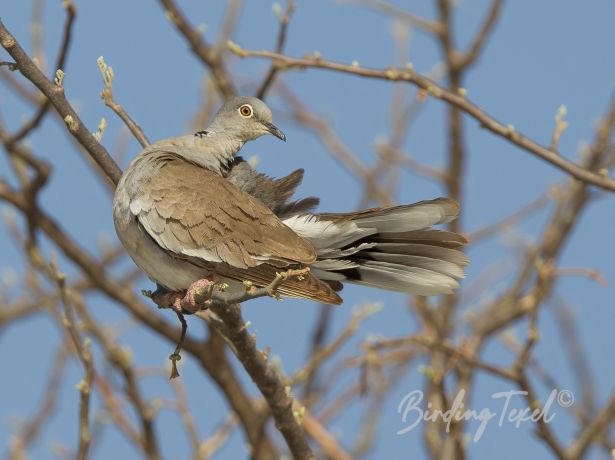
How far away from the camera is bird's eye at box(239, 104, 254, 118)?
4.98 metres

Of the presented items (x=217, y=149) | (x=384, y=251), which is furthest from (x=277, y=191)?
(x=384, y=251)

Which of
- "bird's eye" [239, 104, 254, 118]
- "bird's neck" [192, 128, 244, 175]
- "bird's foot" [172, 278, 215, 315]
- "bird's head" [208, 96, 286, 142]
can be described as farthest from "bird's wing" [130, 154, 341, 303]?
"bird's eye" [239, 104, 254, 118]

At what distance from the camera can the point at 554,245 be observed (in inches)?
264

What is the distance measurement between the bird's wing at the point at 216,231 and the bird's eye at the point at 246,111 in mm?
885

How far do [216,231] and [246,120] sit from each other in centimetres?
105

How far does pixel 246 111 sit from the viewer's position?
16.4 feet

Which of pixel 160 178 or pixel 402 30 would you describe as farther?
pixel 402 30

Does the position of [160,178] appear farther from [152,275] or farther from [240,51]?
[240,51]

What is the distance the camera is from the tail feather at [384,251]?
427 centimetres

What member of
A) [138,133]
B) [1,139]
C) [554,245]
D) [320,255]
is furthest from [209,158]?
[554,245]

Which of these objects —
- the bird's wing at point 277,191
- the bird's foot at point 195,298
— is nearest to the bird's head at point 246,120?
the bird's wing at point 277,191

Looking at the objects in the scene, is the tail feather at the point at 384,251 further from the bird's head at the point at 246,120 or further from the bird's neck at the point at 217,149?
the bird's head at the point at 246,120

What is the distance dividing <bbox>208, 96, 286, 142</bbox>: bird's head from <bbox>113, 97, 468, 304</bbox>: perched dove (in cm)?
23

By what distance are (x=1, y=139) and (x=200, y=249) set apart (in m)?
2.62
